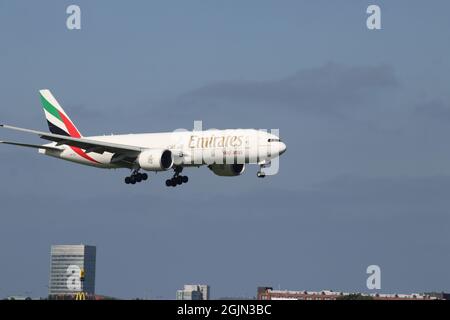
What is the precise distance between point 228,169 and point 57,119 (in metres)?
26.5

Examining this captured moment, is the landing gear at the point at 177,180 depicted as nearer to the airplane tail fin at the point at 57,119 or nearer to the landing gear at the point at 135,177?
the landing gear at the point at 135,177

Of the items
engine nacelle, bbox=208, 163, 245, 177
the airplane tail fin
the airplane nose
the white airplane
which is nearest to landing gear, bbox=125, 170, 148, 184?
the white airplane

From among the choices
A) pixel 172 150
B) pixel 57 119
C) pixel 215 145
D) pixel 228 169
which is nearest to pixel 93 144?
pixel 172 150

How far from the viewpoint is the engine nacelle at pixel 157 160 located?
108 meters

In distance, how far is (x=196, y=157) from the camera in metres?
108

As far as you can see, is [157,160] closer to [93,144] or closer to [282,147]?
[93,144]

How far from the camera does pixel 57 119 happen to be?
12950 cm

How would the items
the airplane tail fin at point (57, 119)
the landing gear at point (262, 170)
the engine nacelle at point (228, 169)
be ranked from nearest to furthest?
the landing gear at point (262, 170)
the engine nacelle at point (228, 169)
the airplane tail fin at point (57, 119)

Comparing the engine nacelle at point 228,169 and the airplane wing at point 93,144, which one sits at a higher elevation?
the airplane wing at point 93,144

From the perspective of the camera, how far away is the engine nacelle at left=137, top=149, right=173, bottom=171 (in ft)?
355

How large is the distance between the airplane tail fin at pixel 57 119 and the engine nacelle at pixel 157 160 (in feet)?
62.0

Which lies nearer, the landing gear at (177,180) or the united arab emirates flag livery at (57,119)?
the landing gear at (177,180)

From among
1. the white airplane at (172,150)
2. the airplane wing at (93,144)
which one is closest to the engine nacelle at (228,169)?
the white airplane at (172,150)
